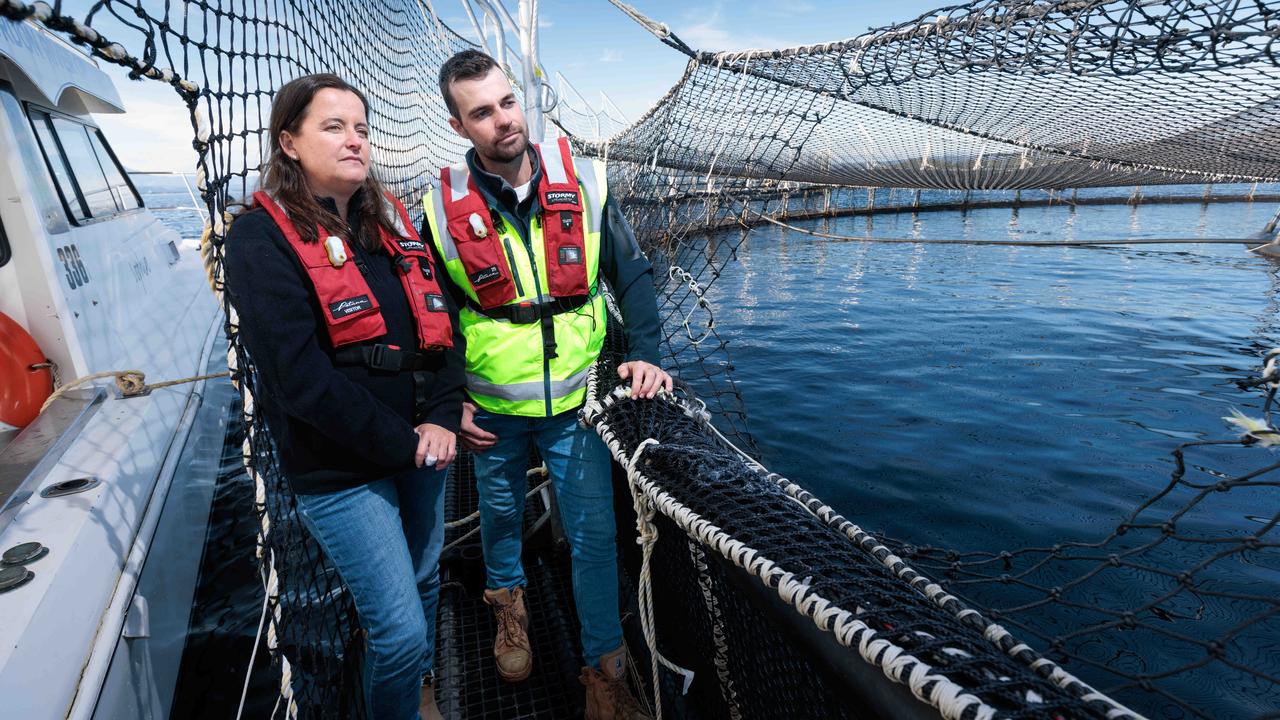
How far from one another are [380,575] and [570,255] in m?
1.07

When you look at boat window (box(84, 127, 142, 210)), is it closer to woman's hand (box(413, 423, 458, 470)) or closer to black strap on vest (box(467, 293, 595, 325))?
black strap on vest (box(467, 293, 595, 325))

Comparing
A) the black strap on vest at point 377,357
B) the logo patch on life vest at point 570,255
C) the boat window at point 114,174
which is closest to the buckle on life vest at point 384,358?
the black strap on vest at point 377,357

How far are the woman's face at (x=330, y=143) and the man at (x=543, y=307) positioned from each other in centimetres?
37

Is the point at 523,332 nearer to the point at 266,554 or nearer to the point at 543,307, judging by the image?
the point at 543,307

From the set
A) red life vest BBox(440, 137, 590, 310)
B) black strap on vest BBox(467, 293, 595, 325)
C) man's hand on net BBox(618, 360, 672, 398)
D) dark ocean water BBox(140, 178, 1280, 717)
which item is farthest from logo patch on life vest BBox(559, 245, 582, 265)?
dark ocean water BBox(140, 178, 1280, 717)

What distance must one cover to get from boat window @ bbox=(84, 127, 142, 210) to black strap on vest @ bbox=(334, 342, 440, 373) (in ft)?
15.5

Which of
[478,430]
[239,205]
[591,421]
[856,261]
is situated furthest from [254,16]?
[856,261]

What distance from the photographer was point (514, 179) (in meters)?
2.00

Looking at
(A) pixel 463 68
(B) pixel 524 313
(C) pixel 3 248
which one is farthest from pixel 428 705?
(C) pixel 3 248

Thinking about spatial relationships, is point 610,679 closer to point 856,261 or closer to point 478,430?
point 478,430

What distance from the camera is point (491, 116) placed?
1847 millimetres

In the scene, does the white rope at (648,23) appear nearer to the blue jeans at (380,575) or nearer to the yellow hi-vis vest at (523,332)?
the yellow hi-vis vest at (523,332)

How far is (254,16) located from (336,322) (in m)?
1.87

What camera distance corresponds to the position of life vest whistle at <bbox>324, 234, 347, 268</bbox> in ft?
4.95
